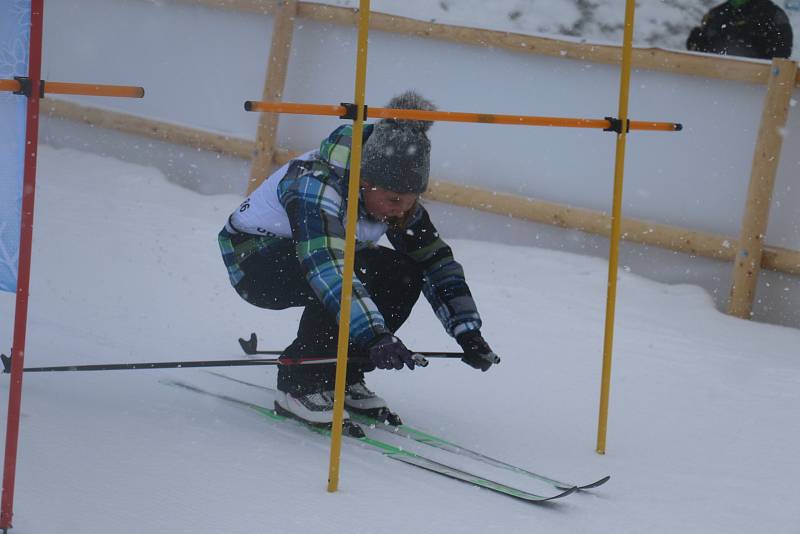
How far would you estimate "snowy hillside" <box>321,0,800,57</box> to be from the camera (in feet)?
29.0

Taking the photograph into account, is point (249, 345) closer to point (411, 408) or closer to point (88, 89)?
point (411, 408)

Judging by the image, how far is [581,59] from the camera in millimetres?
5887

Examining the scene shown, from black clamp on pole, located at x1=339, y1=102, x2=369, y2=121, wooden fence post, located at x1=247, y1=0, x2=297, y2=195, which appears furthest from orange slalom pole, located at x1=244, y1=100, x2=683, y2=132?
wooden fence post, located at x1=247, y1=0, x2=297, y2=195

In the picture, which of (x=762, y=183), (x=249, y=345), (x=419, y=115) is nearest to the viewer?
(x=419, y=115)

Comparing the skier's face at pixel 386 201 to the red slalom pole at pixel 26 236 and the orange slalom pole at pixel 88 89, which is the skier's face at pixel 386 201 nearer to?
the orange slalom pole at pixel 88 89

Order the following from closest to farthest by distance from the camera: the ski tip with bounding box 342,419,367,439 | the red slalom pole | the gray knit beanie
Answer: the red slalom pole, the gray knit beanie, the ski tip with bounding box 342,419,367,439

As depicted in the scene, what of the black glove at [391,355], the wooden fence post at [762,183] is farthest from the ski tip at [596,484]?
the wooden fence post at [762,183]

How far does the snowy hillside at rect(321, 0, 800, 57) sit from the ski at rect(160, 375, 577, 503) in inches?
228

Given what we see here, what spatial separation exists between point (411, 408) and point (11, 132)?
1718mm

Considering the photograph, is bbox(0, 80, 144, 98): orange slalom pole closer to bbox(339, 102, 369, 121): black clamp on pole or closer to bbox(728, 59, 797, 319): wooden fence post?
bbox(339, 102, 369, 121): black clamp on pole

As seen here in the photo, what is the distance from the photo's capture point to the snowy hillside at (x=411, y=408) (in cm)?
245

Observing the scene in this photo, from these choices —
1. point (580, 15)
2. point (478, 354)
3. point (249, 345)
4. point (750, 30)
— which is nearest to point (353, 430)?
point (478, 354)

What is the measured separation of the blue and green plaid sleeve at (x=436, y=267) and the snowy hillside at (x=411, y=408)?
41 centimetres

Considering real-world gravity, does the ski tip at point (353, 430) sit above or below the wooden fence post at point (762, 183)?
below
